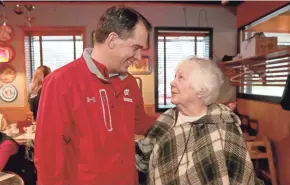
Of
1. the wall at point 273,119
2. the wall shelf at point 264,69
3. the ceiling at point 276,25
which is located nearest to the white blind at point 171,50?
the wall shelf at point 264,69

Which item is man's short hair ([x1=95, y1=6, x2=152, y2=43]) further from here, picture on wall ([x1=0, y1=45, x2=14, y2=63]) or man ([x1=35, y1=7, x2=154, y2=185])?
picture on wall ([x1=0, y1=45, x2=14, y2=63])

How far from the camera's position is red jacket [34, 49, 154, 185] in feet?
3.32

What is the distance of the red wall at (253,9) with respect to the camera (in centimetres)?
310

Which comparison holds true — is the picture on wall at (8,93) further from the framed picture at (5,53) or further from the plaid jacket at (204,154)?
the plaid jacket at (204,154)

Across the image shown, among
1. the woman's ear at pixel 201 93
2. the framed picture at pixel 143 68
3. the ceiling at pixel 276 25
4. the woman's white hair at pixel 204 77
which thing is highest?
the ceiling at pixel 276 25

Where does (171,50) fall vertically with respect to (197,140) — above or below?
above

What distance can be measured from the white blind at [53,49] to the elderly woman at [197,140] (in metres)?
3.15

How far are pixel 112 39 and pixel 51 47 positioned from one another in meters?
3.43

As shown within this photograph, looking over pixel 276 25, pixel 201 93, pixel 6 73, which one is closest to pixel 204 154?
pixel 201 93

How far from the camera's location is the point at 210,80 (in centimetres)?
134

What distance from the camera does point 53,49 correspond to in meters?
4.21

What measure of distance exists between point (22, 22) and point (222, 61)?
319cm

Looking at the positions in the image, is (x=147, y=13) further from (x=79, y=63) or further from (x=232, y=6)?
(x=79, y=63)

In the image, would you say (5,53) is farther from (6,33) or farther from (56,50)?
(56,50)
